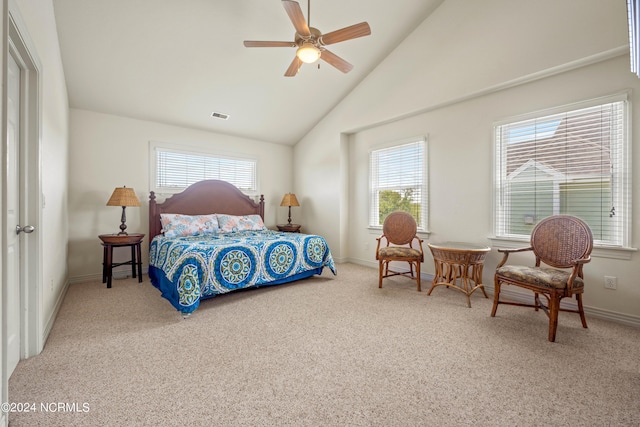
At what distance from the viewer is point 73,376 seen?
1739 mm

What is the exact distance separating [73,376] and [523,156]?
14.8 feet

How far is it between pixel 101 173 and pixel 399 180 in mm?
4524

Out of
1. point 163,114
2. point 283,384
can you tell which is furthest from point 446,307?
point 163,114

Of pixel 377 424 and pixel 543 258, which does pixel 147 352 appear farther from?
pixel 543 258

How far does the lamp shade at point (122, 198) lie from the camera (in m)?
3.83

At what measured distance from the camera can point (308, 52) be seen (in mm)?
2697

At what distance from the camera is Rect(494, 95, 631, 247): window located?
2.66 metres

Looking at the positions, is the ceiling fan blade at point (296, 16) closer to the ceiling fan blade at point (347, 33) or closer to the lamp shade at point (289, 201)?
the ceiling fan blade at point (347, 33)

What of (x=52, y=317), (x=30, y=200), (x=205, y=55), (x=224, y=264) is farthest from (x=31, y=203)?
(x=205, y=55)

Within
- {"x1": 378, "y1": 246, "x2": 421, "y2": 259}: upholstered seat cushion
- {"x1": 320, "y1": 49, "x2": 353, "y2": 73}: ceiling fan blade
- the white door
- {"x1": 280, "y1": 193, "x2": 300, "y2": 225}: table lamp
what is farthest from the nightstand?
the white door

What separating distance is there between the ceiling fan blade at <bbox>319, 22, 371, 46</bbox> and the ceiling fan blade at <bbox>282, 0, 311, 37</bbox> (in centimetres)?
18

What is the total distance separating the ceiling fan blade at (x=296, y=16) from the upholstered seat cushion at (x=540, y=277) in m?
2.86

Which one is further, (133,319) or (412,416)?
(133,319)

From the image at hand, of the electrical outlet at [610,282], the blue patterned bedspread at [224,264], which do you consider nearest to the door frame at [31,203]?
the blue patterned bedspread at [224,264]
